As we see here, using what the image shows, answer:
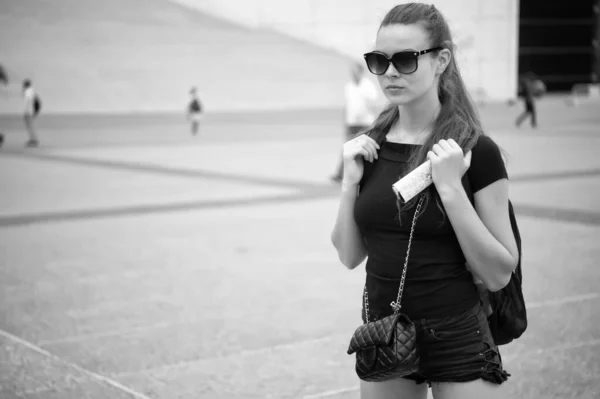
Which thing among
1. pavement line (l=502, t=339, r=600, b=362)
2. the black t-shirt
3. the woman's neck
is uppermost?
the woman's neck

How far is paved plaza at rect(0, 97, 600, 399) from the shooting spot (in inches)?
190

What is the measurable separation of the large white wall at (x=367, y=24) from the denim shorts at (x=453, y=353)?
148 ft

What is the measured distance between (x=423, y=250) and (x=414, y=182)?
0.22 meters

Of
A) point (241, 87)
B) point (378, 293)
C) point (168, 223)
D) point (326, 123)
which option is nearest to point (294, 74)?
point (241, 87)

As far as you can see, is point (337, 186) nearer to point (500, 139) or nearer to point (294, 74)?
point (500, 139)

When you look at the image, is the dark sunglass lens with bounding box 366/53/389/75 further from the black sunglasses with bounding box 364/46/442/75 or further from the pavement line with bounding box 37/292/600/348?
the pavement line with bounding box 37/292/600/348

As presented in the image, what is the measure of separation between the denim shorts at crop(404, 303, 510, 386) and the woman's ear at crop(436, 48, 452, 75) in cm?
73

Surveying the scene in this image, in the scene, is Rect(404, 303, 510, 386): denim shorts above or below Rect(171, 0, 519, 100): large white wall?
above

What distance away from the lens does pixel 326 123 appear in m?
33.4

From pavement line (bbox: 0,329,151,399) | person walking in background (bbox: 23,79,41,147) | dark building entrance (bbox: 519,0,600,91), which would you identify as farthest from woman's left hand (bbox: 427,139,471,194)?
dark building entrance (bbox: 519,0,600,91)

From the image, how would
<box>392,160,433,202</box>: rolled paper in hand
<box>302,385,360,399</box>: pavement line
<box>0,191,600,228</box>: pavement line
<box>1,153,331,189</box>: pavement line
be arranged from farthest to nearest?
<box>1,153,331,189</box>: pavement line
<box>0,191,600,228</box>: pavement line
<box>302,385,360,399</box>: pavement line
<box>392,160,433,202</box>: rolled paper in hand

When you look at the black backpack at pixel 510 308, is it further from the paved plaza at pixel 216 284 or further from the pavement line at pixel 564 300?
the pavement line at pixel 564 300

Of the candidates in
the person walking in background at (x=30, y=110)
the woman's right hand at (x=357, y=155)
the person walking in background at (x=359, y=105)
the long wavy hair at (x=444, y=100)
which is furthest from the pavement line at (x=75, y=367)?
the person walking in background at (x=30, y=110)

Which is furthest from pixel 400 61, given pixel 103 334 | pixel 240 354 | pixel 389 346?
pixel 103 334
